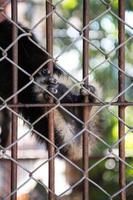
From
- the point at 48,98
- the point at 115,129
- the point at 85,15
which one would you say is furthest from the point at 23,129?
the point at 85,15

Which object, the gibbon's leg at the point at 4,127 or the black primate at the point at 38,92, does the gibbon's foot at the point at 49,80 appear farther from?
the gibbon's leg at the point at 4,127

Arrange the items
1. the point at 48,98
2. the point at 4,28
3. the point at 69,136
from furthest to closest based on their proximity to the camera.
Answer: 1. the point at 4,28
2. the point at 69,136
3. the point at 48,98

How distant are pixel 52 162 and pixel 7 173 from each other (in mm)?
1562

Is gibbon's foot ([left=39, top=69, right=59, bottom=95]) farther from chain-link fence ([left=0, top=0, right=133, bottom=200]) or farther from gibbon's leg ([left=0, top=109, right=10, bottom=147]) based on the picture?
gibbon's leg ([left=0, top=109, right=10, bottom=147])

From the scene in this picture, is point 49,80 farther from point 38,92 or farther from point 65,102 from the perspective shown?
point 65,102

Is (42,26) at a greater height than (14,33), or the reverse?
(42,26)

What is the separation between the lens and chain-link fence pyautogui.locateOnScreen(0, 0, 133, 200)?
5.35 feet

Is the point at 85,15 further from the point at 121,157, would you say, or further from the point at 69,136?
the point at 69,136

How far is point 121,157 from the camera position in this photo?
5.57ft

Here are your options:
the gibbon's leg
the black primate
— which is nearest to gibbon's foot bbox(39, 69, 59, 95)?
the black primate

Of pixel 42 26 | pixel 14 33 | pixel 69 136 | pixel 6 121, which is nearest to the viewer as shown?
pixel 14 33

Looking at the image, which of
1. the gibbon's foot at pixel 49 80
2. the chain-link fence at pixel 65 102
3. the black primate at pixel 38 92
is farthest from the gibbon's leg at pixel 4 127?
the gibbon's foot at pixel 49 80

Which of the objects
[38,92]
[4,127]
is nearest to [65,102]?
[38,92]

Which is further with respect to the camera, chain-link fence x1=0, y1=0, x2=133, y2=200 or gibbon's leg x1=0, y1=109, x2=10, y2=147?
gibbon's leg x1=0, y1=109, x2=10, y2=147
